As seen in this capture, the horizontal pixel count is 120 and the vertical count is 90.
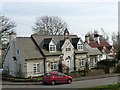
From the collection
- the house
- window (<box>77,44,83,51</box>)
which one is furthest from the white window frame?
Result: window (<box>77,44,83,51</box>)

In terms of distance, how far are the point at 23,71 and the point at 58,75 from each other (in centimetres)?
882

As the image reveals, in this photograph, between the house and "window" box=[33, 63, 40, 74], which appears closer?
the house

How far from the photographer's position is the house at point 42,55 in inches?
1629

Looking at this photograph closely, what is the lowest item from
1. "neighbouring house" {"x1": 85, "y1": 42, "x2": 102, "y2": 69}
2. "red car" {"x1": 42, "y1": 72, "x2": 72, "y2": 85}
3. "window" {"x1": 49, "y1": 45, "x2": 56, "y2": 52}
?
"red car" {"x1": 42, "y1": 72, "x2": 72, "y2": 85}

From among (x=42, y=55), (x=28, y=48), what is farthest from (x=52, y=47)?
(x=28, y=48)

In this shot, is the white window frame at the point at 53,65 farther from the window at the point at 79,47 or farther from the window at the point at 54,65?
the window at the point at 79,47

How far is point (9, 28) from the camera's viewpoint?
64.0 m

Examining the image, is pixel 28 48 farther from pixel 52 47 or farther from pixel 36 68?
pixel 52 47

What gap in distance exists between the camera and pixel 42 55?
1682 inches

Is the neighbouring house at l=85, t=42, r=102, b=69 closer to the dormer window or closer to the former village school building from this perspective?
the former village school building

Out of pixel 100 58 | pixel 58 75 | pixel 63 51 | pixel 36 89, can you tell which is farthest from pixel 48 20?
pixel 36 89

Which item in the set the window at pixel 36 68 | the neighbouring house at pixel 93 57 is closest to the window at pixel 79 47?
the neighbouring house at pixel 93 57

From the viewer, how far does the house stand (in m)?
41.4

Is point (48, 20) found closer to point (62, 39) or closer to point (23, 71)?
point (62, 39)
